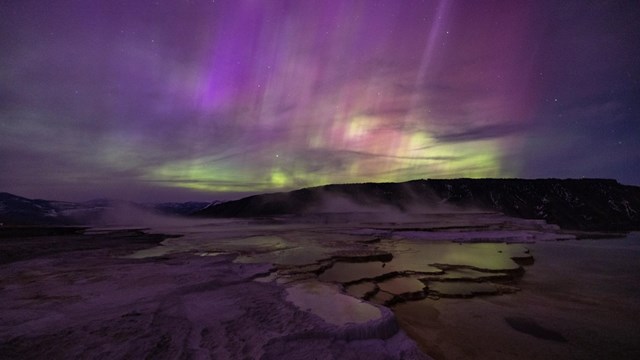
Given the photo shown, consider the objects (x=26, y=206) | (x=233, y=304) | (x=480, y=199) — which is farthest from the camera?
(x=26, y=206)

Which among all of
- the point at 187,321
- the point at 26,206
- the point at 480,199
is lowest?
the point at 187,321

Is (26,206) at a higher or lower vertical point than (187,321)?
higher

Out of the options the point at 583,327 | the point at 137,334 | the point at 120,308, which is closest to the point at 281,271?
the point at 120,308

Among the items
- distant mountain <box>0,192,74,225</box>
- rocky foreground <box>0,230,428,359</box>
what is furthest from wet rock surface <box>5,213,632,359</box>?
distant mountain <box>0,192,74,225</box>

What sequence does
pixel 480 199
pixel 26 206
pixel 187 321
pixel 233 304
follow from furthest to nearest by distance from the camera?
1. pixel 26 206
2. pixel 480 199
3. pixel 233 304
4. pixel 187 321

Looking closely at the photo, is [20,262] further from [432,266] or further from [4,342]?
[432,266]

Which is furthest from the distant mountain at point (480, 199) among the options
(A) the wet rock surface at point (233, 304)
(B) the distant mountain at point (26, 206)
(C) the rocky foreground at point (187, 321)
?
(C) the rocky foreground at point (187, 321)

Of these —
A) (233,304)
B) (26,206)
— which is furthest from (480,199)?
(26,206)

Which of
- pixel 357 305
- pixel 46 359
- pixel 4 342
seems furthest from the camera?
pixel 357 305

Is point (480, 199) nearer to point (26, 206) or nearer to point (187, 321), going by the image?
point (187, 321)

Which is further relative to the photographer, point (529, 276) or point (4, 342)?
point (529, 276)
